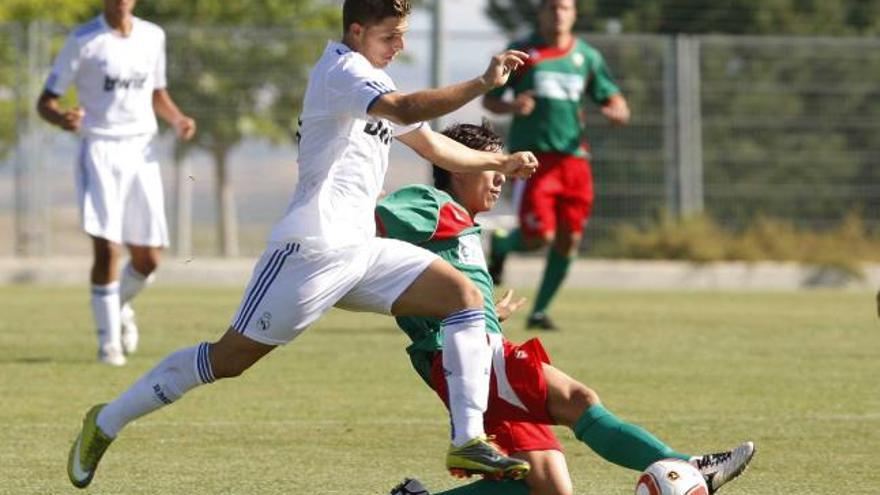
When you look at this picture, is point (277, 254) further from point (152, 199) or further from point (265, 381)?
point (152, 199)

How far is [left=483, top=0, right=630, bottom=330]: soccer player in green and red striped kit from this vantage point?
1509 cm

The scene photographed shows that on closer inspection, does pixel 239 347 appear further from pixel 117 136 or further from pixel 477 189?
pixel 117 136

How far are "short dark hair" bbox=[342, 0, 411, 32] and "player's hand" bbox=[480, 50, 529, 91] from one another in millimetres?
502

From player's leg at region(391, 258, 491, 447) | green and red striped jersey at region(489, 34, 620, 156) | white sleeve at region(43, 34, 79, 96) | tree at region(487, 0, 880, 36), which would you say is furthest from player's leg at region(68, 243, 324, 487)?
tree at region(487, 0, 880, 36)

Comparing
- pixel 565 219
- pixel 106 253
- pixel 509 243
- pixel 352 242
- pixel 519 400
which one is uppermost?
pixel 352 242

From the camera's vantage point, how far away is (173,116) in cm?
1255

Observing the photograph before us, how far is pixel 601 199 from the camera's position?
2472cm

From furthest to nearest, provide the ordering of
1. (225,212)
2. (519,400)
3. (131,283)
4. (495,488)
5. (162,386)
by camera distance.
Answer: (225,212) < (131,283) < (162,386) < (519,400) < (495,488)

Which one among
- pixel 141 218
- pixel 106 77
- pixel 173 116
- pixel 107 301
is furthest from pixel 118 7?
Answer: pixel 107 301

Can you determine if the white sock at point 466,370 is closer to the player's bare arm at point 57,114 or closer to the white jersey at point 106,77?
the player's bare arm at point 57,114

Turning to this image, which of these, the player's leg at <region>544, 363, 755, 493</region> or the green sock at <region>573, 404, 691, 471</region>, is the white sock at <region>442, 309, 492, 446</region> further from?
the green sock at <region>573, 404, 691, 471</region>

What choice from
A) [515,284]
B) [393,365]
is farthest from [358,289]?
[515,284]

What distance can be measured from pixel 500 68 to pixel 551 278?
8.60 m

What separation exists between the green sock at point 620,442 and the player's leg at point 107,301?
573cm
